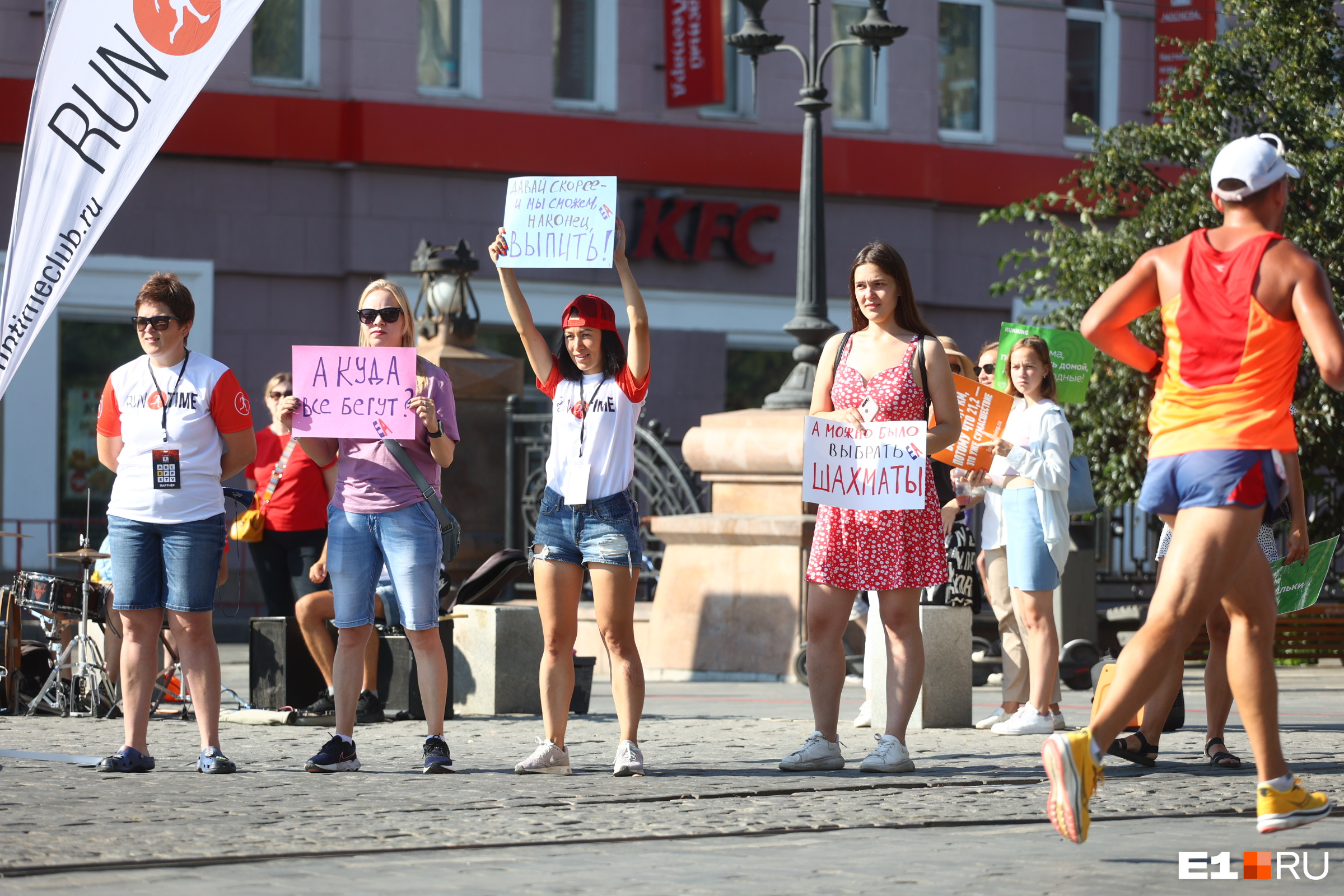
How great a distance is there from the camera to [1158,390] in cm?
572

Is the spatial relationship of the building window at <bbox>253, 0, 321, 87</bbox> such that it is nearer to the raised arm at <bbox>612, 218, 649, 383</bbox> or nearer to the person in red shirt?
the person in red shirt

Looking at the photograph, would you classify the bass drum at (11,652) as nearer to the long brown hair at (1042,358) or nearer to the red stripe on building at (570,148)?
the long brown hair at (1042,358)

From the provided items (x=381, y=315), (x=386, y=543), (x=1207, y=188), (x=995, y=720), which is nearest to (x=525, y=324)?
(x=381, y=315)

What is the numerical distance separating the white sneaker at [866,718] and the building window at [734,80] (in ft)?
46.6

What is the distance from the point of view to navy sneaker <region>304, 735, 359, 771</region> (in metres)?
7.18

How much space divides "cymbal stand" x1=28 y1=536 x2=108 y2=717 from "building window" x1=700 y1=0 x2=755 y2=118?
543 inches

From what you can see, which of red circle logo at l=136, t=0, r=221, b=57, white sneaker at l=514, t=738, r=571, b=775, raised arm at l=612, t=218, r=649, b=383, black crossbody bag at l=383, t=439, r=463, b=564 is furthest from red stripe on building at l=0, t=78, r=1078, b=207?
white sneaker at l=514, t=738, r=571, b=775

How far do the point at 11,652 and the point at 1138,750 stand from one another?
5.97 m

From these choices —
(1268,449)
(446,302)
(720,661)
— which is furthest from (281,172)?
(1268,449)

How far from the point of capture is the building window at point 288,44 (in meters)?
21.0

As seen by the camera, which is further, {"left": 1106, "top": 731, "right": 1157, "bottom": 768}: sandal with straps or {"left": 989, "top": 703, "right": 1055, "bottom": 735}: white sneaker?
{"left": 989, "top": 703, "right": 1055, "bottom": 735}: white sneaker

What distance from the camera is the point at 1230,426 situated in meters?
5.38

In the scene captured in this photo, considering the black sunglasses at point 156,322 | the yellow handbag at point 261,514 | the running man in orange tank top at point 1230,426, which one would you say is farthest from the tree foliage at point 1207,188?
the black sunglasses at point 156,322

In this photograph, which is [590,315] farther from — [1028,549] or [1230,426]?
[1230,426]
